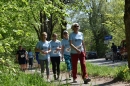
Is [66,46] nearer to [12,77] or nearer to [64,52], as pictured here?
[64,52]

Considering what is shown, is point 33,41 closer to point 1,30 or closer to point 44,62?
point 44,62

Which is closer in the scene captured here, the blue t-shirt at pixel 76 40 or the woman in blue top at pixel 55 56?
the blue t-shirt at pixel 76 40

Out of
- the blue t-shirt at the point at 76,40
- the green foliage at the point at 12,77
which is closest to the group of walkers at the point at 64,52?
the blue t-shirt at the point at 76,40

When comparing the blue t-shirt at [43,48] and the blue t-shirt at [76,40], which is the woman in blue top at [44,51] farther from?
the blue t-shirt at [76,40]

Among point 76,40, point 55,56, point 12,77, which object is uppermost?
point 76,40

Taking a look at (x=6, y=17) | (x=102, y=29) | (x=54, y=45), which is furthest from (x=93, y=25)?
(x=6, y=17)

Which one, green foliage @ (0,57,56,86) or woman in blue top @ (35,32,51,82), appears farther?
woman in blue top @ (35,32,51,82)

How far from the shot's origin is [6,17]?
7.14 m

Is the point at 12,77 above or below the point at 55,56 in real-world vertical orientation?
above

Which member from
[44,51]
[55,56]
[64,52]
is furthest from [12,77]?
[64,52]

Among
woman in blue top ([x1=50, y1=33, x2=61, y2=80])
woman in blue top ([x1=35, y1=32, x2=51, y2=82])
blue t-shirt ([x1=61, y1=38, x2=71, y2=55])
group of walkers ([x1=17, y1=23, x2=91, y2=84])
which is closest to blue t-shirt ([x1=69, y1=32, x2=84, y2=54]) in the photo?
group of walkers ([x1=17, y1=23, x2=91, y2=84])

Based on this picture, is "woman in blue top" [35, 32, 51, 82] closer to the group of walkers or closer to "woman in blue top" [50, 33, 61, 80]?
the group of walkers

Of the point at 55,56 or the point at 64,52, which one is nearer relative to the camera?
the point at 55,56

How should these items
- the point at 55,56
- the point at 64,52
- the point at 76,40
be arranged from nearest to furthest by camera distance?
1. the point at 76,40
2. the point at 55,56
3. the point at 64,52
